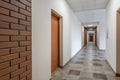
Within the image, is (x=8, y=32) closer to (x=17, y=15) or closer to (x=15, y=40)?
(x=15, y=40)

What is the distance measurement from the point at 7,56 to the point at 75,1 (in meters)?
3.96

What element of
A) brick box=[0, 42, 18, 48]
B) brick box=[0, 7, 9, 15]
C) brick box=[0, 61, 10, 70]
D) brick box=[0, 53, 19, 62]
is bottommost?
brick box=[0, 61, 10, 70]

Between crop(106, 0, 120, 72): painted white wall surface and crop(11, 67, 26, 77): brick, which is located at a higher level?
crop(106, 0, 120, 72): painted white wall surface

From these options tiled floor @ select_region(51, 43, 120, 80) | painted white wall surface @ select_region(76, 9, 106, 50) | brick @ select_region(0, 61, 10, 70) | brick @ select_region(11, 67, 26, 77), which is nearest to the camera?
brick @ select_region(0, 61, 10, 70)

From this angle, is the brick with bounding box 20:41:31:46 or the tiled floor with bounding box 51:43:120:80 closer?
the brick with bounding box 20:41:31:46

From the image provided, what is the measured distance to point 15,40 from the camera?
1.42 meters

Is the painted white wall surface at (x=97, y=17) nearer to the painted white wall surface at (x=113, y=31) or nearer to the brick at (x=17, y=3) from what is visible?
the painted white wall surface at (x=113, y=31)

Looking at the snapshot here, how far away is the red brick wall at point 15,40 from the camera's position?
1.22m

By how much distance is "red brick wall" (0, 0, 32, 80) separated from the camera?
4.00ft

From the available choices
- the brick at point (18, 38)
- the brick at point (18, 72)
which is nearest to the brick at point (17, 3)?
the brick at point (18, 38)

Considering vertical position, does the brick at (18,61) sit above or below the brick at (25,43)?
below

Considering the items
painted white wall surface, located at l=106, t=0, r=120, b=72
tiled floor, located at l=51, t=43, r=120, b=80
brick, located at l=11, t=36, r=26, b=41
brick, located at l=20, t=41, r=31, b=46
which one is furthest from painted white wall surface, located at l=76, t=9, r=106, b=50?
brick, located at l=11, t=36, r=26, b=41

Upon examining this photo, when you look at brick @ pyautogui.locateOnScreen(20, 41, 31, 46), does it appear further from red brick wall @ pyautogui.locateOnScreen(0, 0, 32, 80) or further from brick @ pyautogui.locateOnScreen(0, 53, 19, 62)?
brick @ pyautogui.locateOnScreen(0, 53, 19, 62)

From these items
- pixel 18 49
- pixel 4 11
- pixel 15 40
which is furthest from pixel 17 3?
pixel 18 49
